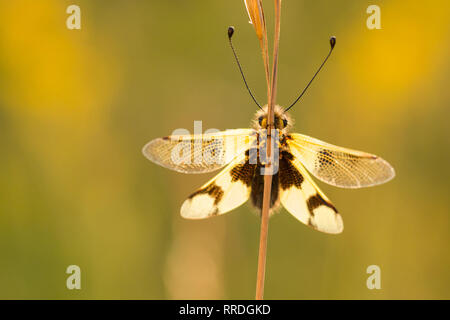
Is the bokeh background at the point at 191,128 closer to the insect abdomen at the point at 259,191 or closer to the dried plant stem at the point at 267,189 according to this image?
the insect abdomen at the point at 259,191

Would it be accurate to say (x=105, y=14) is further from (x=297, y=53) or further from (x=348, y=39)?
(x=348, y=39)

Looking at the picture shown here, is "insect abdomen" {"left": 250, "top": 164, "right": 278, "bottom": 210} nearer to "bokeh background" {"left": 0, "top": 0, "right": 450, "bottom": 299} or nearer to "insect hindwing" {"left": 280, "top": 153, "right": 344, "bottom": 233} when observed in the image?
"insect hindwing" {"left": 280, "top": 153, "right": 344, "bottom": 233}

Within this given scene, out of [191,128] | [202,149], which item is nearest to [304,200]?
[202,149]

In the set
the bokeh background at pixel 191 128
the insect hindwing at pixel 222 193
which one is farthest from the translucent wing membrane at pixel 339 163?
the bokeh background at pixel 191 128

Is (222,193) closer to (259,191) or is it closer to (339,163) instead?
(259,191)

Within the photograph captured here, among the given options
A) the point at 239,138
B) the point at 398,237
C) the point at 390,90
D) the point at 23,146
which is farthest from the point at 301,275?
the point at 23,146

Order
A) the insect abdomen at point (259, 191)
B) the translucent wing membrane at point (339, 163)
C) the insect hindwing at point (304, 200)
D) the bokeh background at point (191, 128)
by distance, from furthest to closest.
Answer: the bokeh background at point (191, 128), the insect abdomen at point (259, 191), the insect hindwing at point (304, 200), the translucent wing membrane at point (339, 163)

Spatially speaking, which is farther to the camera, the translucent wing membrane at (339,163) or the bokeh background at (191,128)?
the bokeh background at (191,128)
